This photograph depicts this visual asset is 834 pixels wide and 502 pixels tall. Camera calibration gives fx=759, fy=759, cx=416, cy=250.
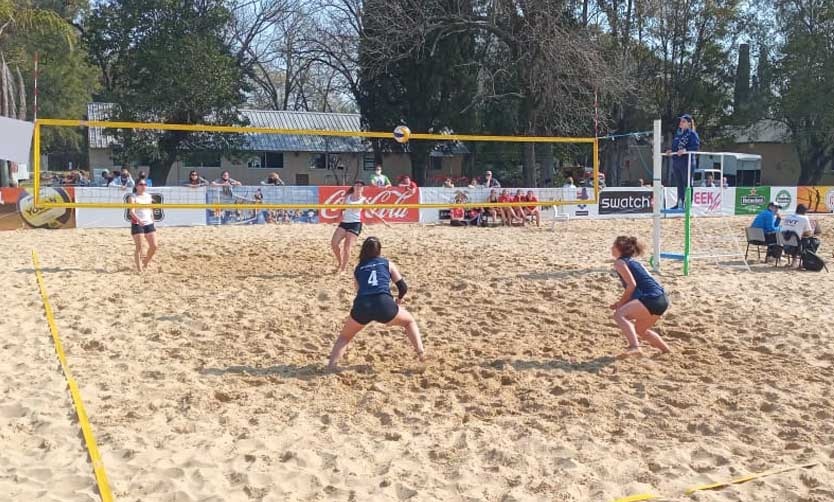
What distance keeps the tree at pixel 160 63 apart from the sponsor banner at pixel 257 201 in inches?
442

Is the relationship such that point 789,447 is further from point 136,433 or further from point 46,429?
point 46,429

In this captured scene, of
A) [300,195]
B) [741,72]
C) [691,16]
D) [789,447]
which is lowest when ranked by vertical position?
[789,447]

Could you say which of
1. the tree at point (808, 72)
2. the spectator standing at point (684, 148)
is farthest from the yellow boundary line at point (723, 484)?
the tree at point (808, 72)

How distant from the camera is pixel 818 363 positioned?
6.13m

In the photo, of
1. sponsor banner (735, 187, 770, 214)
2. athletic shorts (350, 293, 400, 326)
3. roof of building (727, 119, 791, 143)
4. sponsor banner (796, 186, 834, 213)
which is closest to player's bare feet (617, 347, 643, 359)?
athletic shorts (350, 293, 400, 326)

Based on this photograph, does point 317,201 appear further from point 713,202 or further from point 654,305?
point 654,305

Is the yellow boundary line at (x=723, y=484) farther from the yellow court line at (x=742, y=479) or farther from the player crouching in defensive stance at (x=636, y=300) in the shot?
the player crouching in defensive stance at (x=636, y=300)

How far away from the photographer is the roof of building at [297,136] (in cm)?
3306

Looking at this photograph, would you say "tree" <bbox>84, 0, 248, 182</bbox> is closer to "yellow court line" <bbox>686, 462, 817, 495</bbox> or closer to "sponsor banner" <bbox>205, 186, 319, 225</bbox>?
"sponsor banner" <bbox>205, 186, 319, 225</bbox>

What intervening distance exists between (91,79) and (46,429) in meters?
44.6

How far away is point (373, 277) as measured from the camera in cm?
566

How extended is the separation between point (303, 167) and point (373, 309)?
3156 cm

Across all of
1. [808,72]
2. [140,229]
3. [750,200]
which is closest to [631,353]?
[140,229]

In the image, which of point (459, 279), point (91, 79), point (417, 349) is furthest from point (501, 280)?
point (91, 79)
